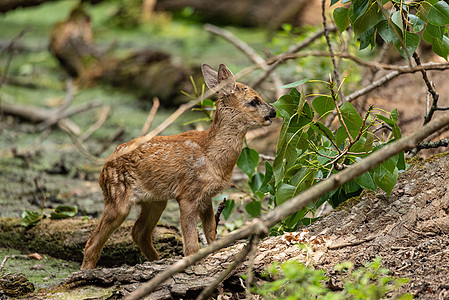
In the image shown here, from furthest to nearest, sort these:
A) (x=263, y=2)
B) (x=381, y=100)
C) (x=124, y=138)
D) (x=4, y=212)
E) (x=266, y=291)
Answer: (x=263, y=2) → (x=124, y=138) → (x=381, y=100) → (x=4, y=212) → (x=266, y=291)

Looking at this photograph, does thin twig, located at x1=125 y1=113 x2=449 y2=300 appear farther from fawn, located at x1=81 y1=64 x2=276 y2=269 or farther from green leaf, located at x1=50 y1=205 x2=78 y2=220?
green leaf, located at x1=50 y1=205 x2=78 y2=220

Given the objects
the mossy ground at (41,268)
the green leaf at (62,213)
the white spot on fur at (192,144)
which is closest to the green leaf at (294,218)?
the white spot on fur at (192,144)

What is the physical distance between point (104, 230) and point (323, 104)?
212 cm

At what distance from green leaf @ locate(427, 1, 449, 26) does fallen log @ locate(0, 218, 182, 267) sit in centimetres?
300

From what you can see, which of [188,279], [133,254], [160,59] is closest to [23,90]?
[160,59]

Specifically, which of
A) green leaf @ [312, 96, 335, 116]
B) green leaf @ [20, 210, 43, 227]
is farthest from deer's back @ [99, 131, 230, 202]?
green leaf @ [312, 96, 335, 116]

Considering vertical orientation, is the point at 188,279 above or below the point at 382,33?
below

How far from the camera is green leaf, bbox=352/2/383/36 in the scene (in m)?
4.38

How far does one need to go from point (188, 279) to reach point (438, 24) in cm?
242

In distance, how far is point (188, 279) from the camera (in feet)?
13.0

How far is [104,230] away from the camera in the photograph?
497 centimetres

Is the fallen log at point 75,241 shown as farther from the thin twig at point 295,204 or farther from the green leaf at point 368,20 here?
the green leaf at point 368,20

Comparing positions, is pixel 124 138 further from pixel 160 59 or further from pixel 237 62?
pixel 237 62

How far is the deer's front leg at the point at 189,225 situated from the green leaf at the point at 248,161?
0.60m
